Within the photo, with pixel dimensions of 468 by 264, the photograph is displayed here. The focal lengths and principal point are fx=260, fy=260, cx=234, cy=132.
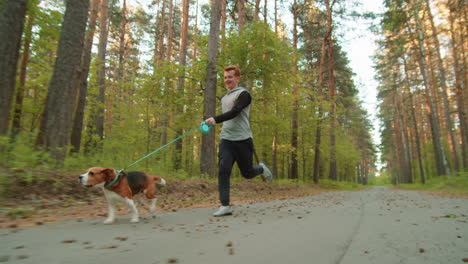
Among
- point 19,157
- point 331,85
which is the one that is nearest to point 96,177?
point 19,157

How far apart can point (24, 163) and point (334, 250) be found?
233 inches

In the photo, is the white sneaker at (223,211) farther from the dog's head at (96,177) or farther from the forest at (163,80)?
the forest at (163,80)

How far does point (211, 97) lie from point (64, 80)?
5367 mm

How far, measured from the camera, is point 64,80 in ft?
21.2

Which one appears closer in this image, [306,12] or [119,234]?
[119,234]

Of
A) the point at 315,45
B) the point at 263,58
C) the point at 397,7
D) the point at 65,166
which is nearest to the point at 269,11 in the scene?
the point at 315,45

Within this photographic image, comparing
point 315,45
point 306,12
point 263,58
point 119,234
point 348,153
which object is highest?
point 306,12

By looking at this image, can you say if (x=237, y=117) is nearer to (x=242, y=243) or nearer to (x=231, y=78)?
(x=231, y=78)

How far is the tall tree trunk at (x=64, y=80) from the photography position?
20.7ft

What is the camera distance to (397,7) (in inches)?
809

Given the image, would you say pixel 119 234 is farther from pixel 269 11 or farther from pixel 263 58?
pixel 269 11

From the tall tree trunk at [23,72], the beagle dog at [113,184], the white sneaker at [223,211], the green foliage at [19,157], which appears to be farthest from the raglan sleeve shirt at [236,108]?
the tall tree trunk at [23,72]

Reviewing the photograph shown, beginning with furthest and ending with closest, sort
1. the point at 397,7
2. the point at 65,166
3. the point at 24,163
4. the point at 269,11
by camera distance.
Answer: the point at 397,7 < the point at 269,11 < the point at 65,166 < the point at 24,163

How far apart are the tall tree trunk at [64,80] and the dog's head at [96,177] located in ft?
11.1
